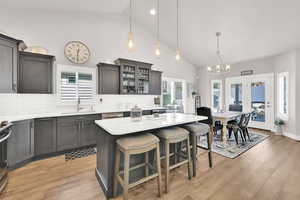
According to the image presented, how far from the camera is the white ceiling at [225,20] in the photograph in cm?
309

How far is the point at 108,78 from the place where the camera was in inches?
152

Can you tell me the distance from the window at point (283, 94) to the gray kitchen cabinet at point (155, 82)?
14.2 ft

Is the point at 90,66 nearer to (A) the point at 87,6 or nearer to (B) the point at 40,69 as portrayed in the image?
(B) the point at 40,69

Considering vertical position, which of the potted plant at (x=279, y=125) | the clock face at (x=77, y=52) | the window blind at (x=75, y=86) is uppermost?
the clock face at (x=77, y=52)

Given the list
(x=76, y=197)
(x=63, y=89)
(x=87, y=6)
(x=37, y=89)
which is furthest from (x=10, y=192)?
(x=87, y=6)

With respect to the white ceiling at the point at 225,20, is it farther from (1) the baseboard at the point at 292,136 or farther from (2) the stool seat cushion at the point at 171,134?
(2) the stool seat cushion at the point at 171,134

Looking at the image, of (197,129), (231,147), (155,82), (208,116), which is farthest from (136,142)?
(155,82)

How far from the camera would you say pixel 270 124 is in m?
5.07

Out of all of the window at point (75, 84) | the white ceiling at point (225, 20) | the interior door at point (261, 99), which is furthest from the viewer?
the interior door at point (261, 99)

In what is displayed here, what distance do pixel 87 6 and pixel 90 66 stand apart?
151 cm

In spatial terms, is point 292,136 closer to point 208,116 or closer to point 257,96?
point 257,96

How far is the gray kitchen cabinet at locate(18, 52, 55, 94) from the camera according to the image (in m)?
2.75

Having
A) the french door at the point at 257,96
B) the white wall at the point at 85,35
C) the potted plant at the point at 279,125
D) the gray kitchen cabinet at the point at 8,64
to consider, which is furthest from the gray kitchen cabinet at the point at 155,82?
the potted plant at the point at 279,125

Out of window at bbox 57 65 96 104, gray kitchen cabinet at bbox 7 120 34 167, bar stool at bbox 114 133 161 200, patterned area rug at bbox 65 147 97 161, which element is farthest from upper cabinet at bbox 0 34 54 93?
bar stool at bbox 114 133 161 200
